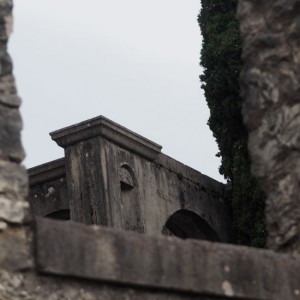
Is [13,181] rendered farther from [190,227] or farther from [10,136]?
[190,227]

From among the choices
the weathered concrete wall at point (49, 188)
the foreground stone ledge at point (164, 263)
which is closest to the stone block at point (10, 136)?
the foreground stone ledge at point (164, 263)

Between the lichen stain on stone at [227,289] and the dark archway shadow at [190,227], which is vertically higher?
the dark archway shadow at [190,227]

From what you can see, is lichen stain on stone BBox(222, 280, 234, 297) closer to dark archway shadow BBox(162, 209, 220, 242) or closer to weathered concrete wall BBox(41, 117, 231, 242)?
weathered concrete wall BBox(41, 117, 231, 242)

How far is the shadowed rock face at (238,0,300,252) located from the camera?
5.65 m

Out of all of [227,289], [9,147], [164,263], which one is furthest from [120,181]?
[9,147]

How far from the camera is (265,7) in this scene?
19.3ft

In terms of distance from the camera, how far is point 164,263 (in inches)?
202

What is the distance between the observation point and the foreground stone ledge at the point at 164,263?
4.95 m

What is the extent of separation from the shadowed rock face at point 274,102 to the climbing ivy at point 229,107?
1021 cm

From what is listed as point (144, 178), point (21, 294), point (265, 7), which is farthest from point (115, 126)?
point (21, 294)

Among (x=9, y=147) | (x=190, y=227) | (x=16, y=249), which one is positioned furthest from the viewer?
(x=190, y=227)

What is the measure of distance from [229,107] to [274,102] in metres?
10.9

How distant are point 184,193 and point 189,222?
2.33 feet

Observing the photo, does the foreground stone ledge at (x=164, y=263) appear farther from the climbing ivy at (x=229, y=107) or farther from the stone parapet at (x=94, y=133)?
the climbing ivy at (x=229, y=107)
